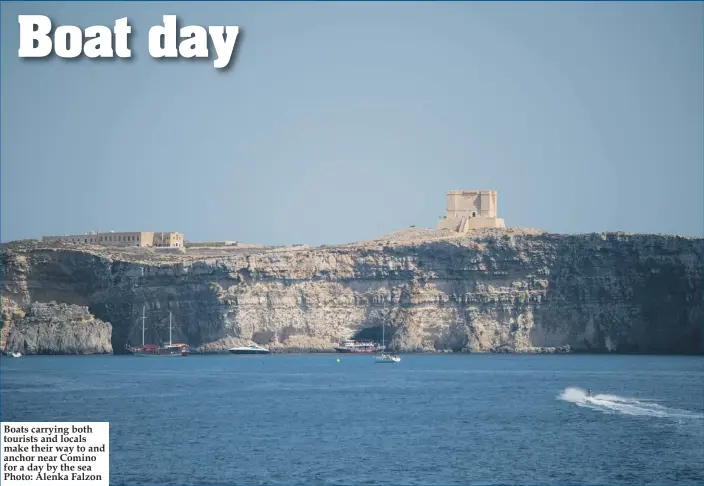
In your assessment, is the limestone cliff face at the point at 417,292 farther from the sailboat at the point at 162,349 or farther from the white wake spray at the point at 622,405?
the white wake spray at the point at 622,405

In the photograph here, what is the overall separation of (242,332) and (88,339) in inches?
783

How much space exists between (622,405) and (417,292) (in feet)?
254

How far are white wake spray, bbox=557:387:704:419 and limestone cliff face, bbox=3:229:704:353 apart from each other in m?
63.5

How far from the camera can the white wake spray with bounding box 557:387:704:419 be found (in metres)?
71.7

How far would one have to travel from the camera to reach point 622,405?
254 ft

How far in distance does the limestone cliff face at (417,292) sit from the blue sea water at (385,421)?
28330 mm

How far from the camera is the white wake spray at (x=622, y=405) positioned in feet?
235

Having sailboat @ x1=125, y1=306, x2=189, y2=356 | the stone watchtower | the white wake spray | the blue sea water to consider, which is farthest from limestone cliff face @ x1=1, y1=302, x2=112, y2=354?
the white wake spray

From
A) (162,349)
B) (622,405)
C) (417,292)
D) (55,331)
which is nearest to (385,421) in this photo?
(622,405)

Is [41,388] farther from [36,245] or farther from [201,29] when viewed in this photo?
[36,245]

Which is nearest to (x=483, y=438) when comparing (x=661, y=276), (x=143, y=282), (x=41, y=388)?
(x=41, y=388)

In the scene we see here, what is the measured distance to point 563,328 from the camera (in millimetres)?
152750

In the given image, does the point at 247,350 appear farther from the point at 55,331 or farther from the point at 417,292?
the point at 55,331

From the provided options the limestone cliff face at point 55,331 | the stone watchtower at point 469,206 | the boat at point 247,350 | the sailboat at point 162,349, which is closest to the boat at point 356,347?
the boat at point 247,350
